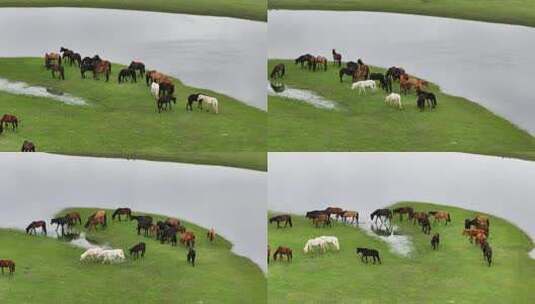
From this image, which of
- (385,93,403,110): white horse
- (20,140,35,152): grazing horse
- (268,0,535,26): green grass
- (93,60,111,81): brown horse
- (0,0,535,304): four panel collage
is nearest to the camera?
(0,0,535,304): four panel collage

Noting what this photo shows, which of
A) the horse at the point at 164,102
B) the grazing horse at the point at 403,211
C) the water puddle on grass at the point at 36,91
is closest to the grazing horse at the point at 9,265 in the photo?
the water puddle on grass at the point at 36,91

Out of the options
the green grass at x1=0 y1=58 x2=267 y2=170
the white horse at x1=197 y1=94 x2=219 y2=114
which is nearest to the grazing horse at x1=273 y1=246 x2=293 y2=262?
the green grass at x1=0 y1=58 x2=267 y2=170

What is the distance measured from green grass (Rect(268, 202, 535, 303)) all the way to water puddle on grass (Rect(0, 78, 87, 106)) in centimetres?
441

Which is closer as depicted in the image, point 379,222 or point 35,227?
point 35,227

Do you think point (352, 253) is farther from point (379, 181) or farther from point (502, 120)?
point (502, 120)

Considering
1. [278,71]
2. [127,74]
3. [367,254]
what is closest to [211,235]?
[367,254]

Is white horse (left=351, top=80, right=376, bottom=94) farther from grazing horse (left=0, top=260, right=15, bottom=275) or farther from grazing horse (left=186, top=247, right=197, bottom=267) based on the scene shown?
grazing horse (left=0, top=260, right=15, bottom=275)

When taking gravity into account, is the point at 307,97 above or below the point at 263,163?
above

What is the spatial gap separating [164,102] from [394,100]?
432 centimetres

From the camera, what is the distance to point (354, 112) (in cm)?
1495

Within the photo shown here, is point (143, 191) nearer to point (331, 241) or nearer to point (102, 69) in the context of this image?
point (102, 69)

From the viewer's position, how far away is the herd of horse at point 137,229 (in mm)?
14242

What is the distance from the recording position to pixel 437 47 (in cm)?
1570

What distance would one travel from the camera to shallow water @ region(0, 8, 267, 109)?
15.3m
